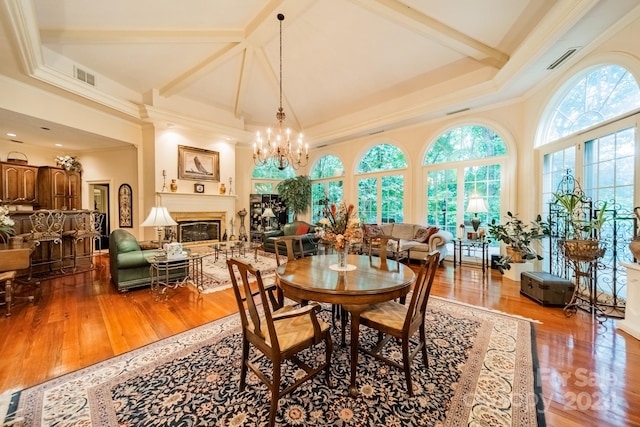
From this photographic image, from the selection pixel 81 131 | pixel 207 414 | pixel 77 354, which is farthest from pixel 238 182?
pixel 207 414

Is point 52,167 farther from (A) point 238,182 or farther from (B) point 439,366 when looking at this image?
(B) point 439,366

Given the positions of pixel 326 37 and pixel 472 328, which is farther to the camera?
pixel 326 37

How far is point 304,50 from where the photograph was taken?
5.05 meters

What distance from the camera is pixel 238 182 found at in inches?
313

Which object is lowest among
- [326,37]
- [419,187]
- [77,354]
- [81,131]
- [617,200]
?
[77,354]

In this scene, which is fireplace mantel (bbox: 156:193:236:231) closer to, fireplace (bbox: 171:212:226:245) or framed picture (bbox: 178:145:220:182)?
fireplace (bbox: 171:212:226:245)

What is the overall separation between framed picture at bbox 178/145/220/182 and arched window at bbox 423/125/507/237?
5691mm

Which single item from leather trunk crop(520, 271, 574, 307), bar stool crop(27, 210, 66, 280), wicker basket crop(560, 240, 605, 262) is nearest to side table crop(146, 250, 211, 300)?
bar stool crop(27, 210, 66, 280)

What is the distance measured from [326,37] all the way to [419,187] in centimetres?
391

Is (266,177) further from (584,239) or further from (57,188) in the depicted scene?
(584,239)

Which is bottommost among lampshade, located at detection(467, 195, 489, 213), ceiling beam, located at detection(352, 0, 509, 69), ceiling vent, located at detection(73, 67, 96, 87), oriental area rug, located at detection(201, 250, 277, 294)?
oriental area rug, located at detection(201, 250, 277, 294)

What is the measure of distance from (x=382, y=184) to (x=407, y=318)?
18.5 feet

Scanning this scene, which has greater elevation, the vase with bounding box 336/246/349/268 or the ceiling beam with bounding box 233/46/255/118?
the ceiling beam with bounding box 233/46/255/118

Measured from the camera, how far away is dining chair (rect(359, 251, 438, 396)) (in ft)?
5.55
